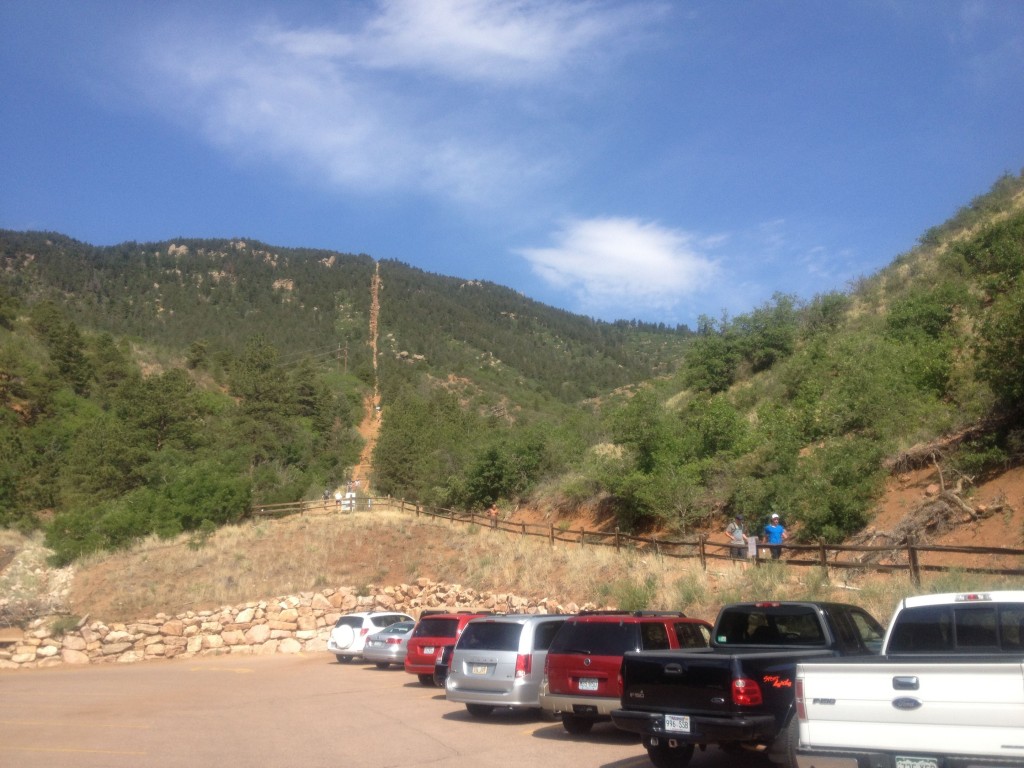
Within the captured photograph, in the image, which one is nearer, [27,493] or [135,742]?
[135,742]

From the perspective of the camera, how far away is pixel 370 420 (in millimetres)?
104188

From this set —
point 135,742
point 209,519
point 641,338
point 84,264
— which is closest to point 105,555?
point 209,519

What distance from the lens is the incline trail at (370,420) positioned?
76562 millimetres

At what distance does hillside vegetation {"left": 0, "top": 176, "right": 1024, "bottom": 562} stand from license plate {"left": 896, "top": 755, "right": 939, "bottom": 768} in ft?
58.8

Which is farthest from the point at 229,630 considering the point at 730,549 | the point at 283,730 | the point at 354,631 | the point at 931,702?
the point at 931,702

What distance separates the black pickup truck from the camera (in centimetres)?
870

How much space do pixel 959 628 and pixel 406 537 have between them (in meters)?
34.4

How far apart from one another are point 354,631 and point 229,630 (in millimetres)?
8556

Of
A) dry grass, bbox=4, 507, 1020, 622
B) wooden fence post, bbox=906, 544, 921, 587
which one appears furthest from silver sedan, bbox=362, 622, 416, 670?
wooden fence post, bbox=906, 544, 921, 587

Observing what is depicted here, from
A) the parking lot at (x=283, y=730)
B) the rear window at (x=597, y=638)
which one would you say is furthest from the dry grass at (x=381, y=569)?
the rear window at (x=597, y=638)

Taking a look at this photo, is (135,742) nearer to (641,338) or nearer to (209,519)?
(209,519)

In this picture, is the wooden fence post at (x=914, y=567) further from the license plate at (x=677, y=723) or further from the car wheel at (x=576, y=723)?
the license plate at (x=677, y=723)

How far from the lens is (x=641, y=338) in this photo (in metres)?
173

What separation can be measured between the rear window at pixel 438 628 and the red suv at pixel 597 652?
7.27 m
